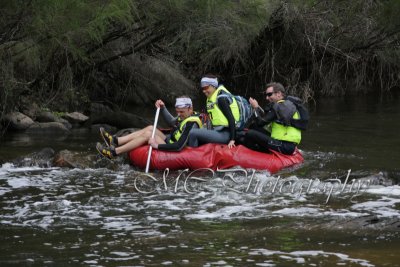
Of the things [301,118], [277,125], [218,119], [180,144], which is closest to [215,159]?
[180,144]

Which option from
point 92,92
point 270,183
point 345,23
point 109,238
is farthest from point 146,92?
point 109,238

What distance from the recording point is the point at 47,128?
15461mm

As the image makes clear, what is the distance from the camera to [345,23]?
67.0 feet

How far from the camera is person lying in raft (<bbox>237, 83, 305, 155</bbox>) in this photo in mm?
10977

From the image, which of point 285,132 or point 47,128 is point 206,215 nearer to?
point 285,132

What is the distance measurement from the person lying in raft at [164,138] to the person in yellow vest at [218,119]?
0.15 m

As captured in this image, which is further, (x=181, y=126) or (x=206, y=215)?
(x=181, y=126)

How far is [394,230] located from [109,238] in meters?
2.60

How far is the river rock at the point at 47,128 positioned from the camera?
15380 millimetres

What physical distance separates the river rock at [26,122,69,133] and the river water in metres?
2.74

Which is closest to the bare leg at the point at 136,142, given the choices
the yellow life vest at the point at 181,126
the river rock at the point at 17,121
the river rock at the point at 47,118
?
the yellow life vest at the point at 181,126

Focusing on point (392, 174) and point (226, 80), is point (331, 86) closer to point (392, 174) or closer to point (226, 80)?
point (226, 80)

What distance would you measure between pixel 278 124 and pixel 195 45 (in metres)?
6.92

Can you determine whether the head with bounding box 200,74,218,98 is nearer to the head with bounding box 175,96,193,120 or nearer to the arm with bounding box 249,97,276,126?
the head with bounding box 175,96,193,120
